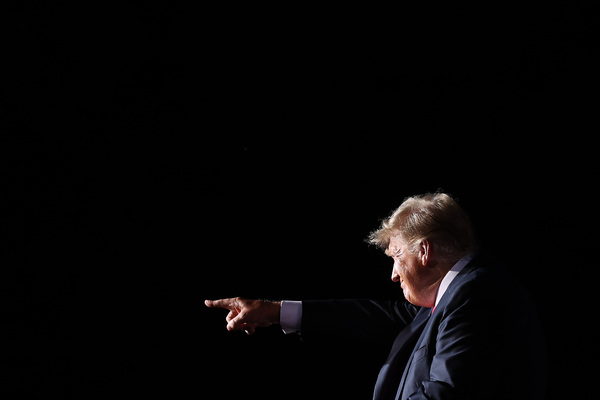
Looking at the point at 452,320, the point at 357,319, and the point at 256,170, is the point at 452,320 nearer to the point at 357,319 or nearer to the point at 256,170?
the point at 357,319

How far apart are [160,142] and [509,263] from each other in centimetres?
148

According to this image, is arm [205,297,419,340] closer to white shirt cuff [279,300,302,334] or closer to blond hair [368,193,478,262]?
white shirt cuff [279,300,302,334]

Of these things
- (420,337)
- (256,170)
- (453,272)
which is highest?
(256,170)

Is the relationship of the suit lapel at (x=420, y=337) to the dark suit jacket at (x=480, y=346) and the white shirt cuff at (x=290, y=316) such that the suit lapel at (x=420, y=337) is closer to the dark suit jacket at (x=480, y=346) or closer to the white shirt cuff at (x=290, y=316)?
the dark suit jacket at (x=480, y=346)

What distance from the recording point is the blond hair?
1567 millimetres

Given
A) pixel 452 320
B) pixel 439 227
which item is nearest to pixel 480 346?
pixel 452 320

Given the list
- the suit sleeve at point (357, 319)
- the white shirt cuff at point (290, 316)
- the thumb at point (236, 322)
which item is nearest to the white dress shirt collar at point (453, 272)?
the suit sleeve at point (357, 319)

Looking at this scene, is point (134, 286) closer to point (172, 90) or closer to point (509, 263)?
point (172, 90)

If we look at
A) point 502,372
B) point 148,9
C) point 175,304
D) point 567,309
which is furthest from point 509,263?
point 148,9

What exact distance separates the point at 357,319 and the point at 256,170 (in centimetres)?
74

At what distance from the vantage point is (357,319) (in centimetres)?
194

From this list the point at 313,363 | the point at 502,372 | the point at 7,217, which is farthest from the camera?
the point at 313,363

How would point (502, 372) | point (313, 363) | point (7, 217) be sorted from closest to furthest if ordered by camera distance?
point (502, 372)
point (7, 217)
point (313, 363)

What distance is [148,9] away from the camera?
228 centimetres
